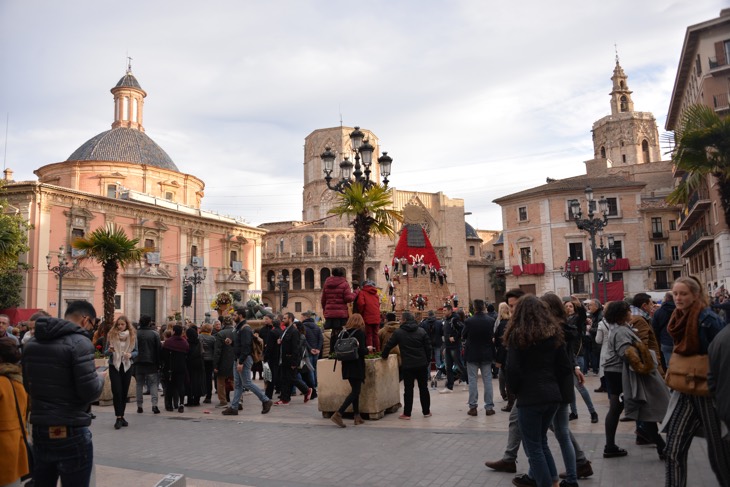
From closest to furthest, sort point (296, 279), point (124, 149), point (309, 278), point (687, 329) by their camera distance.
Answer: point (687, 329) < point (124, 149) < point (309, 278) < point (296, 279)

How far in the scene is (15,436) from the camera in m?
3.69

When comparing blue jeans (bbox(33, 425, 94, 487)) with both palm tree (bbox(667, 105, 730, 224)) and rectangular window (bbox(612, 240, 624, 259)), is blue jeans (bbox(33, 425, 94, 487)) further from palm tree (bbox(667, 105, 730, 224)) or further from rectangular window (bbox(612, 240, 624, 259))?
rectangular window (bbox(612, 240, 624, 259))

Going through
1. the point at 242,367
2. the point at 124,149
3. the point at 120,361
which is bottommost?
the point at 242,367

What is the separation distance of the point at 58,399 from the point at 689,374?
172 inches

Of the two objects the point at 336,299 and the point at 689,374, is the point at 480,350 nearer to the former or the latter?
the point at 336,299

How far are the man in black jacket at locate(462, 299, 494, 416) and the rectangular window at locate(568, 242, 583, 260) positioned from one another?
36.0m

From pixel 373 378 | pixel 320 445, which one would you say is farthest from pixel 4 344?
pixel 373 378

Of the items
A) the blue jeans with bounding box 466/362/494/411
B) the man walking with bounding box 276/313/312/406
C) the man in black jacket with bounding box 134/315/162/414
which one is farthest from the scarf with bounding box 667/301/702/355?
the man in black jacket with bounding box 134/315/162/414

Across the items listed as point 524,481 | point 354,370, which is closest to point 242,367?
point 354,370

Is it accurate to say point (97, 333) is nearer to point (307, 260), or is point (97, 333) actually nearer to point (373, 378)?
point (373, 378)

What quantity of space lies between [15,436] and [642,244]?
44.7 metres

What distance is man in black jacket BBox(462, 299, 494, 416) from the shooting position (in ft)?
29.1

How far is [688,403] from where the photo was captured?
4.28 metres

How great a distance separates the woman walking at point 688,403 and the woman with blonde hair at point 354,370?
14.7 ft
